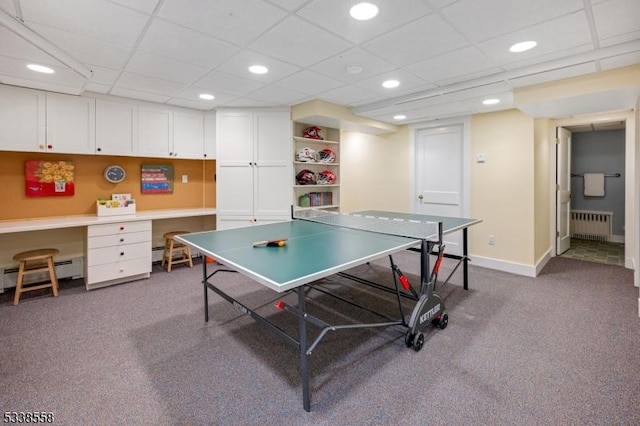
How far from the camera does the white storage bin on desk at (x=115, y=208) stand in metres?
4.11

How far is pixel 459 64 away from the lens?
9.61 feet

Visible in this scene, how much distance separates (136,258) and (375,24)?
3.87m

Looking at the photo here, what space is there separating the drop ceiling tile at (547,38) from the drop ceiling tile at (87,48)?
3067mm

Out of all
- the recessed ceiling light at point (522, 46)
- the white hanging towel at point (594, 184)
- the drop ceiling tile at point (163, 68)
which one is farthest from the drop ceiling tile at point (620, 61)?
the white hanging towel at point (594, 184)

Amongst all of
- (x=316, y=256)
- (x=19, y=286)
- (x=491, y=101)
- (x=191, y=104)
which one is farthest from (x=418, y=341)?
(x=191, y=104)

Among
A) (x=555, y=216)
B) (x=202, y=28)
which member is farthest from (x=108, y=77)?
(x=555, y=216)

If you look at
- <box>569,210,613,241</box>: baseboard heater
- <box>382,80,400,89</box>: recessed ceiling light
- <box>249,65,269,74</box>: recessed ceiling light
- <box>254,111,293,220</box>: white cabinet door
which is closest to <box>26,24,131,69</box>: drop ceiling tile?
<box>249,65,269,74</box>: recessed ceiling light

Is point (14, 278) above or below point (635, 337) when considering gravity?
above

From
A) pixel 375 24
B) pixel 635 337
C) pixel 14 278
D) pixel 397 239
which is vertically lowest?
pixel 635 337

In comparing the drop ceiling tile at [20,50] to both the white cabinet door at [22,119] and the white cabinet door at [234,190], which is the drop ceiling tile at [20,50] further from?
the white cabinet door at [234,190]

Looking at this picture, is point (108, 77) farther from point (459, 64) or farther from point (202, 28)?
point (459, 64)

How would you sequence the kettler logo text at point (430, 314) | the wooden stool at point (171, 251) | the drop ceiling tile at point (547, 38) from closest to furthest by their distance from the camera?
the drop ceiling tile at point (547, 38) → the kettler logo text at point (430, 314) → the wooden stool at point (171, 251)

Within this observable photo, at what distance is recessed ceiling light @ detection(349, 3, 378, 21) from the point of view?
1.97m

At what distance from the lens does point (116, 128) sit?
410 centimetres
